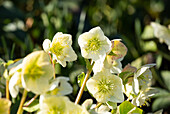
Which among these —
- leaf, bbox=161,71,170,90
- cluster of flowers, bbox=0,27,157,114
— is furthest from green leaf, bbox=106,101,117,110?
leaf, bbox=161,71,170,90

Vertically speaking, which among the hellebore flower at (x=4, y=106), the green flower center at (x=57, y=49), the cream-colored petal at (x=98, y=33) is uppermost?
the cream-colored petal at (x=98, y=33)

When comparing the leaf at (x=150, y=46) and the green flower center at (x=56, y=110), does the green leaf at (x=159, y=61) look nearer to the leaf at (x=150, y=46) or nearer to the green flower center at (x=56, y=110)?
the leaf at (x=150, y=46)

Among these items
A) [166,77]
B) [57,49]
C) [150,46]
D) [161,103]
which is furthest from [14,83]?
[150,46]

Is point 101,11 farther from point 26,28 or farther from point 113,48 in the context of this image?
point 113,48

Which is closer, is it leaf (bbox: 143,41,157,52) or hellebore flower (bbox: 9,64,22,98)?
hellebore flower (bbox: 9,64,22,98)

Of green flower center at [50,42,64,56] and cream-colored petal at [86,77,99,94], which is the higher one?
green flower center at [50,42,64,56]

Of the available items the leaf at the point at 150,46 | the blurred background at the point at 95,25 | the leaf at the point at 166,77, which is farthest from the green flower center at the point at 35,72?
the leaf at the point at 150,46

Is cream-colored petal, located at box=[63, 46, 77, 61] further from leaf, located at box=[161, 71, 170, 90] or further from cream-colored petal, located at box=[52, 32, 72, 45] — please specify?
leaf, located at box=[161, 71, 170, 90]

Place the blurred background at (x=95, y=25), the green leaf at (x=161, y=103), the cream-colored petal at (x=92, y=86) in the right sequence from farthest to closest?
the blurred background at (x=95, y=25) → the green leaf at (x=161, y=103) → the cream-colored petal at (x=92, y=86)

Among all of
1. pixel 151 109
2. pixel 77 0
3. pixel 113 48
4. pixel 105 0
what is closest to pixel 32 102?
pixel 113 48
